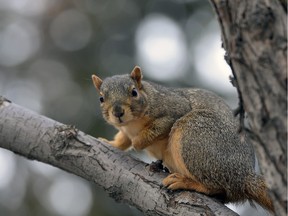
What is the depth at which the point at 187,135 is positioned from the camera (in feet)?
12.6

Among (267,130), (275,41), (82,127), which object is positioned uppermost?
(275,41)

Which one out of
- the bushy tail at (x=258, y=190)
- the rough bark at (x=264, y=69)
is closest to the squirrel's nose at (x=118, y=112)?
the bushy tail at (x=258, y=190)

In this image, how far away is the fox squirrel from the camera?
3594mm

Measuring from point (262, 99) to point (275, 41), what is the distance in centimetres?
21

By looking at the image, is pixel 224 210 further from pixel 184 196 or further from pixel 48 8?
pixel 48 8

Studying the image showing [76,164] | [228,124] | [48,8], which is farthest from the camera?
[48,8]

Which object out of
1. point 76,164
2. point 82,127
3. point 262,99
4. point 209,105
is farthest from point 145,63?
point 262,99

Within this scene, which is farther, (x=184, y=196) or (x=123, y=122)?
(x=123, y=122)

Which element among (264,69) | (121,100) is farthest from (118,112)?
(264,69)

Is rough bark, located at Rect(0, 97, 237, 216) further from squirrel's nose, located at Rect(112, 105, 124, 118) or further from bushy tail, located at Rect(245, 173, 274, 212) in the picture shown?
squirrel's nose, located at Rect(112, 105, 124, 118)

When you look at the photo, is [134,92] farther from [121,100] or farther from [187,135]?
[187,135]

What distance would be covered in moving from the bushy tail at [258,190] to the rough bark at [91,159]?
31 cm

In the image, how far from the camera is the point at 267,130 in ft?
7.35

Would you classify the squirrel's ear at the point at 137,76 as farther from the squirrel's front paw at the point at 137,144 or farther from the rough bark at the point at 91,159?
the rough bark at the point at 91,159
